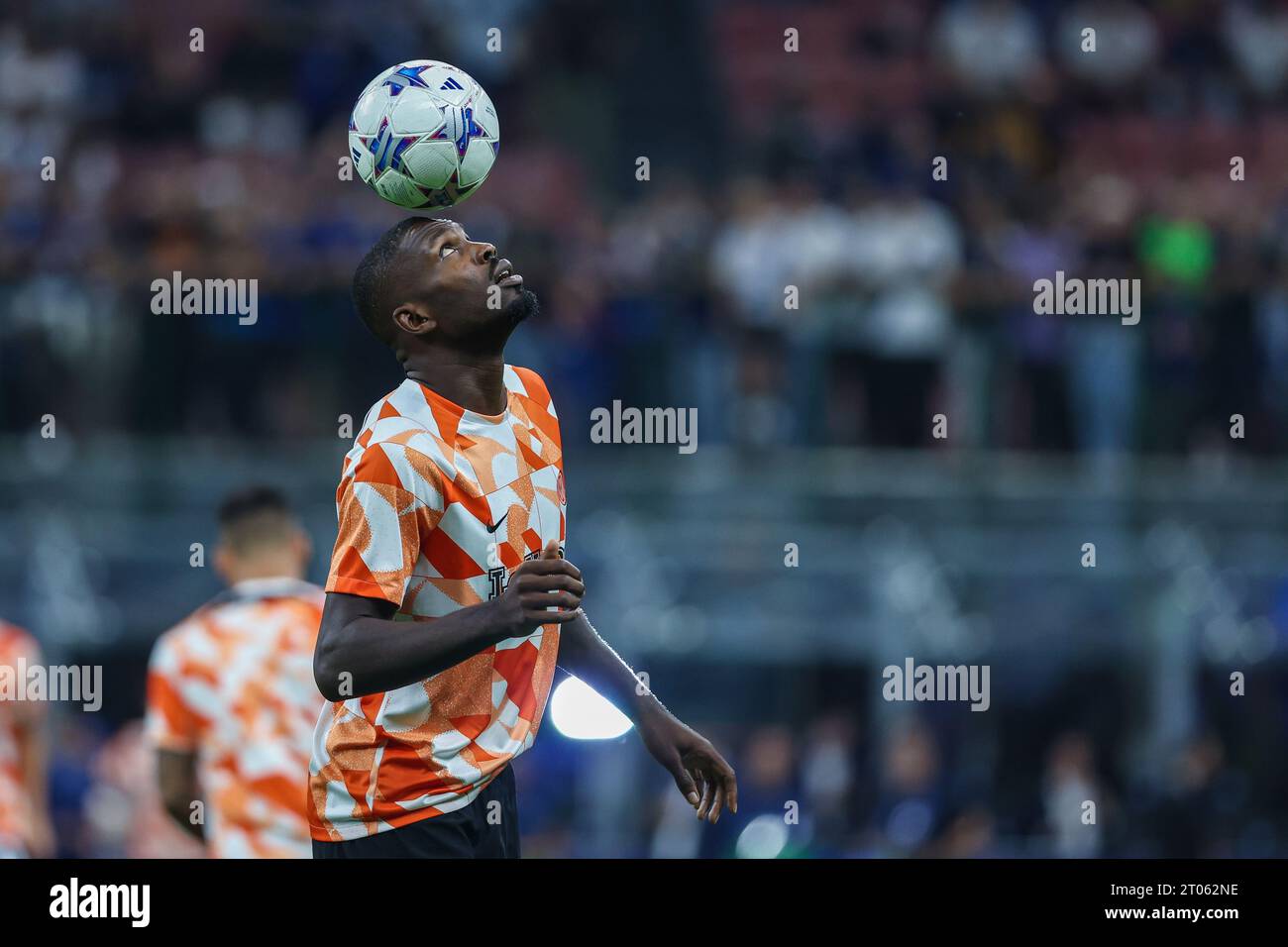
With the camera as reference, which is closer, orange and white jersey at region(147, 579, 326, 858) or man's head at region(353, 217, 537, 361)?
man's head at region(353, 217, 537, 361)

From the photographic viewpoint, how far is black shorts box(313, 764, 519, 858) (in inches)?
173

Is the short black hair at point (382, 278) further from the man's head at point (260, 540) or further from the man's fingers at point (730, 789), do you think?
the man's head at point (260, 540)

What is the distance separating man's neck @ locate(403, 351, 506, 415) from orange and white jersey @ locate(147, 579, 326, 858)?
6.70 ft

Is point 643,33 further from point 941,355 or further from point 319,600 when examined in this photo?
point 319,600

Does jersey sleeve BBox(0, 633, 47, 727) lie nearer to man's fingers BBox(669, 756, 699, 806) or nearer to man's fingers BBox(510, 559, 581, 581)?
man's fingers BBox(669, 756, 699, 806)

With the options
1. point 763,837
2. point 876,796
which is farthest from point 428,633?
point 876,796

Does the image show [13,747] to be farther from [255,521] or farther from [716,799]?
[716,799]

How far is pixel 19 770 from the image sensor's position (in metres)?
6.98

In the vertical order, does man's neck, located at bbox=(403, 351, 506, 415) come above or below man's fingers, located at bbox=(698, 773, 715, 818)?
above

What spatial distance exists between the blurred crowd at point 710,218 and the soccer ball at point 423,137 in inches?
264

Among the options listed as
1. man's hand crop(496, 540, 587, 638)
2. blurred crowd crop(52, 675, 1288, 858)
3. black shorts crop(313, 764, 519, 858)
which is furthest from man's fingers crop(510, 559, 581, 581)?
blurred crowd crop(52, 675, 1288, 858)

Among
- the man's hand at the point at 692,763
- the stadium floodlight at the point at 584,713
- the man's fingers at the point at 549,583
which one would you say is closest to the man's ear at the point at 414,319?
the man's fingers at the point at 549,583

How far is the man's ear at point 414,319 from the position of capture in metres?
4.50
